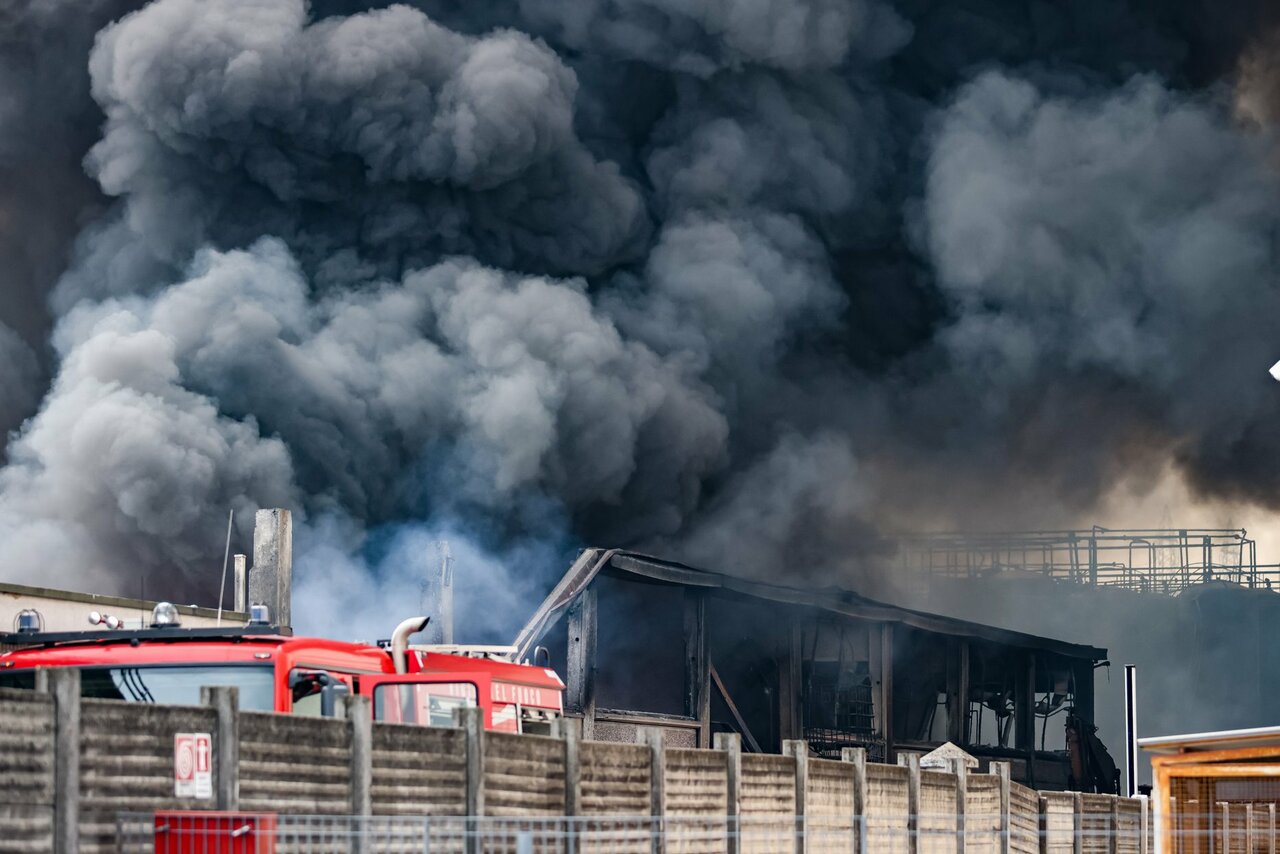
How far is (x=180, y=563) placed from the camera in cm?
A: 2891

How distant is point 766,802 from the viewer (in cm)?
1244

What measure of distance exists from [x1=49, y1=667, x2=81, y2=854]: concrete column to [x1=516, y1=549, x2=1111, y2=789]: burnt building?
1551cm

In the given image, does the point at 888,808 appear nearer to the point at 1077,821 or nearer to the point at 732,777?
the point at 732,777

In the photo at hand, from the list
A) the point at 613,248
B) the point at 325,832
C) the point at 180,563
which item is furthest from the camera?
the point at 613,248

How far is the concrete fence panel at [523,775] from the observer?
10.1 m

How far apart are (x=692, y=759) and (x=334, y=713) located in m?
2.57

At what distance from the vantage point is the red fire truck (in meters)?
10.8

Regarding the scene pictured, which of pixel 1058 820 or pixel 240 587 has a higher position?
pixel 240 587

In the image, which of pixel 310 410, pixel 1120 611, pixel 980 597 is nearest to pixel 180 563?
pixel 310 410

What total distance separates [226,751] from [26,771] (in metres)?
1.06

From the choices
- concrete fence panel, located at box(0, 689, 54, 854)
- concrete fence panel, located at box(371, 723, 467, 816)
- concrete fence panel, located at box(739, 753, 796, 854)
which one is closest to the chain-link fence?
concrete fence panel, located at box(739, 753, 796, 854)

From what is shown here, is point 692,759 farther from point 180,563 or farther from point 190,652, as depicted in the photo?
point 180,563

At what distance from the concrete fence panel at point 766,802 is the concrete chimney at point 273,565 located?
7210 millimetres

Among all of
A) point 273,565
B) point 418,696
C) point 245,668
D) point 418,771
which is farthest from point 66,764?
point 273,565
